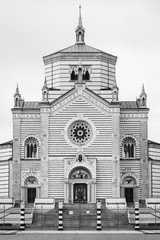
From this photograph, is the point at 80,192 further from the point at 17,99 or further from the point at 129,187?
the point at 17,99

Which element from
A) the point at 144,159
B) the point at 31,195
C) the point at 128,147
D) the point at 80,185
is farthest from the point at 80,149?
the point at 31,195

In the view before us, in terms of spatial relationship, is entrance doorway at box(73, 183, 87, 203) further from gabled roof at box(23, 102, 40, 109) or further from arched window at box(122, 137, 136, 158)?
gabled roof at box(23, 102, 40, 109)

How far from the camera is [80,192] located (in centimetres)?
5862

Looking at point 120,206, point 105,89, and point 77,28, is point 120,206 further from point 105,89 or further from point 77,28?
point 77,28

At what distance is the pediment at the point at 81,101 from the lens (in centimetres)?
5956

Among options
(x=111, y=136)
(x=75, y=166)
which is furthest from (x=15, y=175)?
(x=111, y=136)

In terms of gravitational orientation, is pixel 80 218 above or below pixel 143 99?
below

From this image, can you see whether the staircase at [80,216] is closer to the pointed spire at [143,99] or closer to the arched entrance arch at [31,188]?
the arched entrance arch at [31,188]

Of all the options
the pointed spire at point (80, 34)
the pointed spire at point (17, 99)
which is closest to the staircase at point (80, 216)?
the pointed spire at point (17, 99)

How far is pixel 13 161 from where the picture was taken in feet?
198

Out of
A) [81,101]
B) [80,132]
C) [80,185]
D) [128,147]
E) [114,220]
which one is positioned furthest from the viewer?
[128,147]

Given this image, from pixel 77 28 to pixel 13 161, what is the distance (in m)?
17.9

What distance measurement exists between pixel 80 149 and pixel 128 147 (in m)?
5.47

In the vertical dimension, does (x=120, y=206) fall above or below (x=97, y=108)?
below
